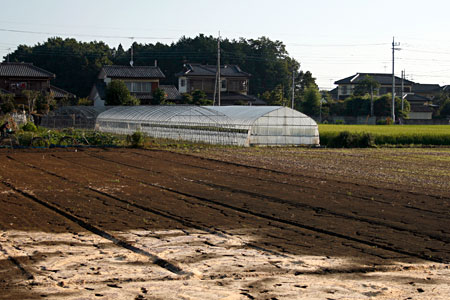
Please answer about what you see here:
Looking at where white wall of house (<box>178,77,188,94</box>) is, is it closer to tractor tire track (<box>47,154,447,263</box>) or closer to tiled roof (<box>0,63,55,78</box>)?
tiled roof (<box>0,63,55,78</box>)

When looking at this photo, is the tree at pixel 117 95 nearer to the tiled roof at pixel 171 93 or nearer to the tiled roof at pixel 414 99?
the tiled roof at pixel 171 93

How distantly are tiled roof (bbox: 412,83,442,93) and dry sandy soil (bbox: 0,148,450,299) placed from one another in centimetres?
8251

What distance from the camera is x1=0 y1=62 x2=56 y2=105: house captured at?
5638 cm

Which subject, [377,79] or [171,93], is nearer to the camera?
[171,93]

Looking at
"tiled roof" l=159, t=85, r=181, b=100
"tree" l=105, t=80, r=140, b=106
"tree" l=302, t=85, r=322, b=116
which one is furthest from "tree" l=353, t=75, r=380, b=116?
"tree" l=105, t=80, r=140, b=106

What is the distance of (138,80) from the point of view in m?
63.2

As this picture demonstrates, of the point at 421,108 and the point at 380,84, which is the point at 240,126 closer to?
the point at 421,108

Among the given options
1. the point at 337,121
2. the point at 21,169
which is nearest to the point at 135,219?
the point at 21,169

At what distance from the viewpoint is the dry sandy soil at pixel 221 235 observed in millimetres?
6641

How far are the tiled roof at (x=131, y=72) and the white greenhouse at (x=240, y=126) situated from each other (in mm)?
26198

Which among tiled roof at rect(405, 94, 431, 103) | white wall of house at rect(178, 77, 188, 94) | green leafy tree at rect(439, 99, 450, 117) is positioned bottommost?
green leafy tree at rect(439, 99, 450, 117)

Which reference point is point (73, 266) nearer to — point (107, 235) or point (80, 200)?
point (107, 235)

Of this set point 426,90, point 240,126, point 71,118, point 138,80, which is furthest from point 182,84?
point 426,90

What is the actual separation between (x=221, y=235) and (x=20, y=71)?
52.4 meters
